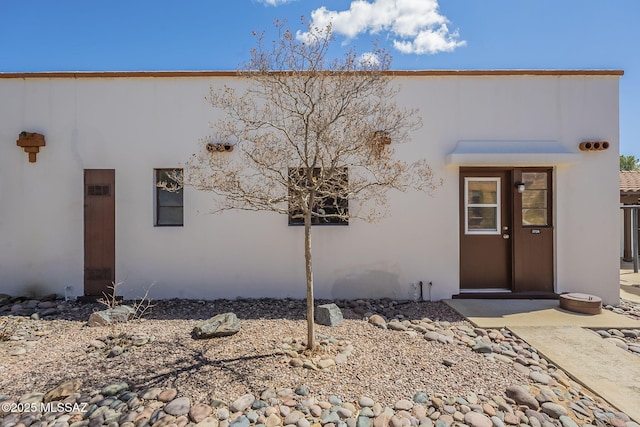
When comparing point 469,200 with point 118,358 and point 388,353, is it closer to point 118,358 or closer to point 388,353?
point 388,353

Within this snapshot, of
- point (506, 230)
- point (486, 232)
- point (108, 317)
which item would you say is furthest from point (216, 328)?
point (506, 230)

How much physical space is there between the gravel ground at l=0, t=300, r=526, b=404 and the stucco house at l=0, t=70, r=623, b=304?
1347 mm

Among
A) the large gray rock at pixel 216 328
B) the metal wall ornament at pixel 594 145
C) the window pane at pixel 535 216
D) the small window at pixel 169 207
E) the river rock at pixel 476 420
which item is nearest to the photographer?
the river rock at pixel 476 420

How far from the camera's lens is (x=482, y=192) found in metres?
6.13

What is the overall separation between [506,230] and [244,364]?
5.43 meters

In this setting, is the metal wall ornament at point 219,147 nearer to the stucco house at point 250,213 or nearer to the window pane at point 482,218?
the stucco house at point 250,213

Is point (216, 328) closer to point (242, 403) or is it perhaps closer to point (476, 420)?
point (242, 403)

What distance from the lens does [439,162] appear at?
19.4ft

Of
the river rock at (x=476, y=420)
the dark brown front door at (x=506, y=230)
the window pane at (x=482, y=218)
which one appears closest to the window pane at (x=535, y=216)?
the dark brown front door at (x=506, y=230)

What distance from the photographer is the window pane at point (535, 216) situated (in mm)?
6039

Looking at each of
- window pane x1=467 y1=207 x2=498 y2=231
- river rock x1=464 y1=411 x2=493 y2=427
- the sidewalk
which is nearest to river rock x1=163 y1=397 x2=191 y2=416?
river rock x1=464 y1=411 x2=493 y2=427

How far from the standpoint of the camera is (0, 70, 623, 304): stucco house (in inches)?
233

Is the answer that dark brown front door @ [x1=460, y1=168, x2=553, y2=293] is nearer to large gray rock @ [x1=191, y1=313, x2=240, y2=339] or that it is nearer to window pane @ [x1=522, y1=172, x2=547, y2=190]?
window pane @ [x1=522, y1=172, x2=547, y2=190]

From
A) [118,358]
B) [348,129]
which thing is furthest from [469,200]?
[118,358]
